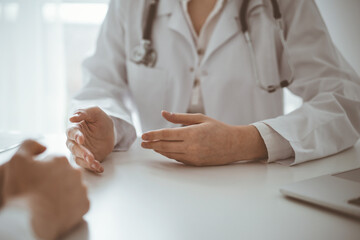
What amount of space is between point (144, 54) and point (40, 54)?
122 centimetres

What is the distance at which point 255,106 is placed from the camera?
106 cm

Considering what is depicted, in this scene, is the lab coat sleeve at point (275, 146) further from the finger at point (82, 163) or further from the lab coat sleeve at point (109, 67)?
the lab coat sleeve at point (109, 67)

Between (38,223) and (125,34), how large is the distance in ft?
2.89

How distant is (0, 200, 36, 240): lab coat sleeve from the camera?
332 mm

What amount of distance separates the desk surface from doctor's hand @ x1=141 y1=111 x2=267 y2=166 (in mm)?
21

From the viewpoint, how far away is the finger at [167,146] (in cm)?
64

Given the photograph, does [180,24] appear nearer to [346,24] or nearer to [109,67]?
[109,67]

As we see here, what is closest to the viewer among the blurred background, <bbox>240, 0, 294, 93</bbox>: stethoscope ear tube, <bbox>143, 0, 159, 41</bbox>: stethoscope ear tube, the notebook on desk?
the notebook on desk

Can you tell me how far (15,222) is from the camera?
350 millimetres

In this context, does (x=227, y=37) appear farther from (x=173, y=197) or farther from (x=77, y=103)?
(x=173, y=197)

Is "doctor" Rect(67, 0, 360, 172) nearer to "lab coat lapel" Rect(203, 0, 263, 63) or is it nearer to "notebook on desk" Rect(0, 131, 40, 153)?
"lab coat lapel" Rect(203, 0, 263, 63)

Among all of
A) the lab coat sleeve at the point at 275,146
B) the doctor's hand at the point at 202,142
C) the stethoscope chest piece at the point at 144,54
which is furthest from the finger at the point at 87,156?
the stethoscope chest piece at the point at 144,54

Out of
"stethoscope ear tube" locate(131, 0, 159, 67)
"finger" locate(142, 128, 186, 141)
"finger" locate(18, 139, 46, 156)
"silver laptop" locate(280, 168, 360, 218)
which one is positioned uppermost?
"stethoscope ear tube" locate(131, 0, 159, 67)

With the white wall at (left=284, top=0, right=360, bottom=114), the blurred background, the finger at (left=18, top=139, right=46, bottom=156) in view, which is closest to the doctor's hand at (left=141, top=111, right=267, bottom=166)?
the finger at (left=18, top=139, right=46, bottom=156)
